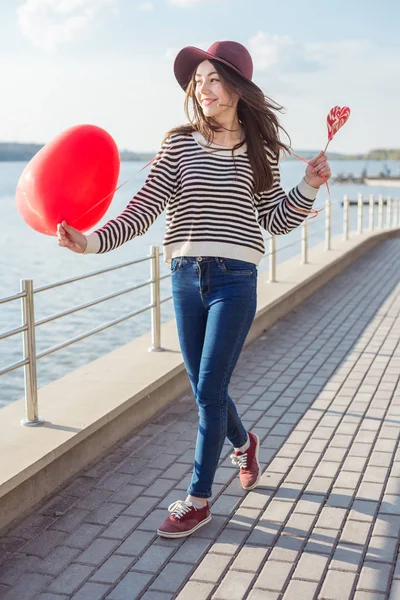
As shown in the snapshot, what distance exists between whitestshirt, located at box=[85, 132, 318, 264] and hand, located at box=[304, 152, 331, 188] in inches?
1.9

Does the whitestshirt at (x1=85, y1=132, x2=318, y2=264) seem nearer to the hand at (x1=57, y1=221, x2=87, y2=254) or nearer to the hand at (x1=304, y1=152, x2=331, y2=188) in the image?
the hand at (x1=304, y1=152, x2=331, y2=188)

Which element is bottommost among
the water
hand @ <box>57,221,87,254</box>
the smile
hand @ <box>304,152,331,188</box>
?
the water

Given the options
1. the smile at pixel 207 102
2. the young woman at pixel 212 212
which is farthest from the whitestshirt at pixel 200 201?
the smile at pixel 207 102

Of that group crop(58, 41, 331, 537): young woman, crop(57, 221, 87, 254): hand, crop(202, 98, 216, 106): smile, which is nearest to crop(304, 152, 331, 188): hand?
crop(58, 41, 331, 537): young woman

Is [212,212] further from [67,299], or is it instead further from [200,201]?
[67,299]

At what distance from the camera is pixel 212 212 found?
324 cm

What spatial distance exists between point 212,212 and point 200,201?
0.06m

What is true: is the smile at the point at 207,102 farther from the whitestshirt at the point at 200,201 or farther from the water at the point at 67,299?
the water at the point at 67,299

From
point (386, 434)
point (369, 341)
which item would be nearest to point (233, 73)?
point (386, 434)

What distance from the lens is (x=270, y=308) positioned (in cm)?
808

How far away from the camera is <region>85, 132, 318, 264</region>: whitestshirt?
10.6 ft

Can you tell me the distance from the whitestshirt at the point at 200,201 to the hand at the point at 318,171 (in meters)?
0.05

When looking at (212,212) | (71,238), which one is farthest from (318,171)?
(71,238)

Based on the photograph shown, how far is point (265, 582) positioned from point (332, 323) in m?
5.45
